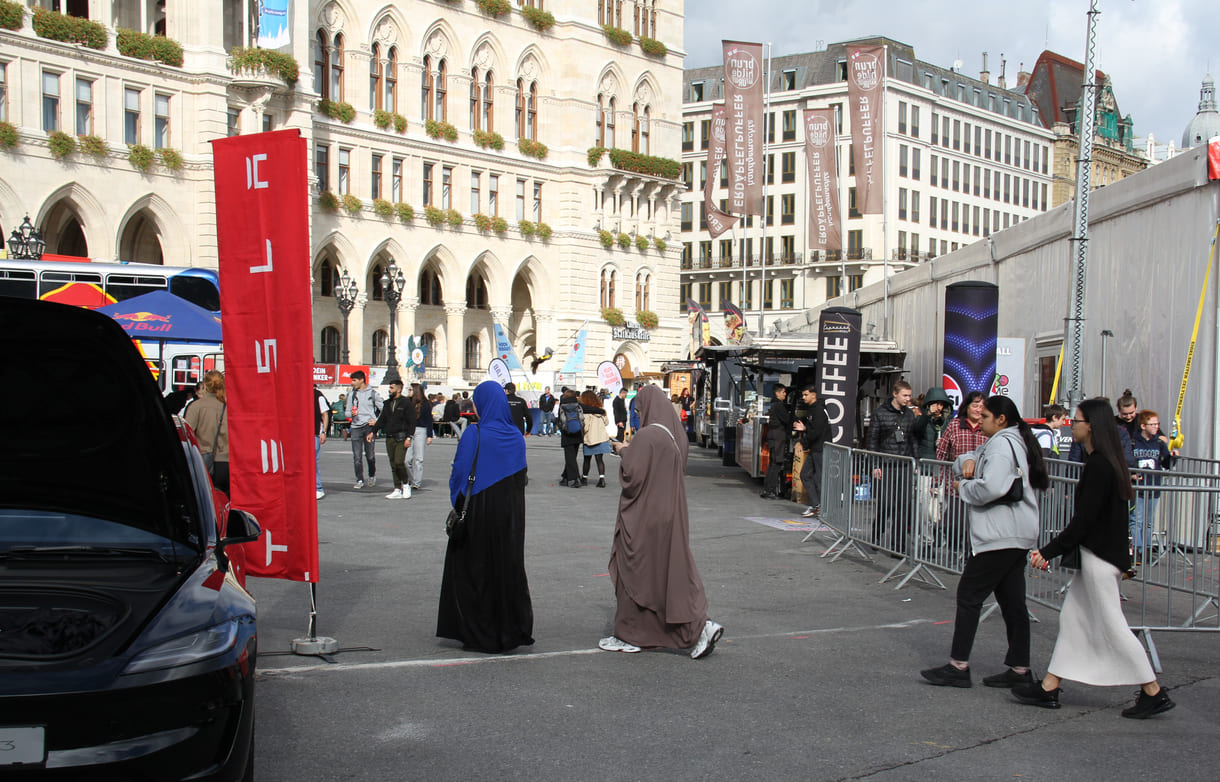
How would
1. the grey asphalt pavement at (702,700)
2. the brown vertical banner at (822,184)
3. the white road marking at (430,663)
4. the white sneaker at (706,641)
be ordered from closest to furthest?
the grey asphalt pavement at (702,700)
the white road marking at (430,663)
the white sneaker at (706,641)
the brown vertical banner at (822,184)

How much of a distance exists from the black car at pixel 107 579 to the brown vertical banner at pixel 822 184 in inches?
1311

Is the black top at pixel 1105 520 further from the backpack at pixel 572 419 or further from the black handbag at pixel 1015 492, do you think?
the backpack at pixel 572 419

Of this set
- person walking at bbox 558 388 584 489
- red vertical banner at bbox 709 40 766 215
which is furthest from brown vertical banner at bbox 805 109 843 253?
person walking at bbox 558 388 584 489

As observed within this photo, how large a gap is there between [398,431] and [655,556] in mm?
10805

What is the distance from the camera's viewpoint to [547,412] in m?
40.2

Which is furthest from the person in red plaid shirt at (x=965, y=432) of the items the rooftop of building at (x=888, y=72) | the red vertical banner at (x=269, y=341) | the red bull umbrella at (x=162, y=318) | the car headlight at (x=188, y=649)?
the rooftop of building at (x=888, y=72)

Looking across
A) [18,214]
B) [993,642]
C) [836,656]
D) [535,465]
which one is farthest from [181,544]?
[18,214]

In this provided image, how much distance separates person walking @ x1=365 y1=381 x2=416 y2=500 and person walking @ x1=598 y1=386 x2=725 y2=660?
33.5 ft

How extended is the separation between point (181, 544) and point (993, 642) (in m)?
5.79

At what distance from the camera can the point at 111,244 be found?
39.2m

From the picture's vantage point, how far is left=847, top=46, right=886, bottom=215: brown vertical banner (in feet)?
105

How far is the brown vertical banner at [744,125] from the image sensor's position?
125 ft

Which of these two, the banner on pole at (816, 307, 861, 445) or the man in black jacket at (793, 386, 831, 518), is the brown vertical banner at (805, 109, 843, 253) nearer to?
the banner on pole at (816, 307, 861, 445)

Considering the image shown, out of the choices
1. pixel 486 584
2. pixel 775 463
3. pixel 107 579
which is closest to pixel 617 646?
pixel 486 584
